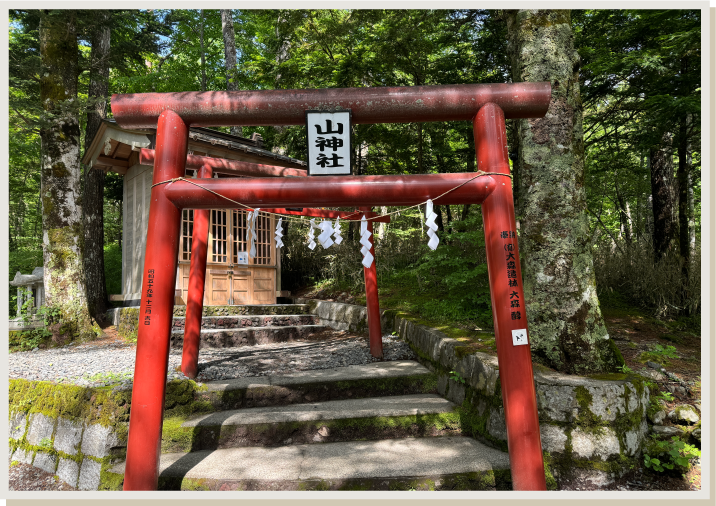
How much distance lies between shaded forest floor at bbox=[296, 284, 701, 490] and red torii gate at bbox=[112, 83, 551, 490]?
5.51 feet

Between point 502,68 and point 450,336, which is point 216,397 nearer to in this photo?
point 450,336

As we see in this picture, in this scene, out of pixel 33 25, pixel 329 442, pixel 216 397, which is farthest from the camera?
pixel 33 25

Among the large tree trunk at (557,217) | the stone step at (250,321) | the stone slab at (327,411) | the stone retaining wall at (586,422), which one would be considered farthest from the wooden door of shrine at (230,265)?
the stone retaining wall at (586,422)

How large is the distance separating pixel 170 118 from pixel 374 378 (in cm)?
342

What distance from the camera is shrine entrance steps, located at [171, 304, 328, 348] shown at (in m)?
7.25

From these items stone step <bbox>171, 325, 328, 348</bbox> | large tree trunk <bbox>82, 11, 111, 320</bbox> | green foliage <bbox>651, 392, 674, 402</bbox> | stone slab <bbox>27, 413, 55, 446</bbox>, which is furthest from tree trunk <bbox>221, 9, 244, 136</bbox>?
green foliage <bbox>651, 392, 674, 402</bbox>

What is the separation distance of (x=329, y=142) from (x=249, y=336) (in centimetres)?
537

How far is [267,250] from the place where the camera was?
10.5m

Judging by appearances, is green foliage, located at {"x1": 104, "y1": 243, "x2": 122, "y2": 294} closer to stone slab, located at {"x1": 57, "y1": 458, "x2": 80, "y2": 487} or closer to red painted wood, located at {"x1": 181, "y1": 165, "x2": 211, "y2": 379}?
red painted wood, located at {"x1": 181, "y1": 165, "x2": 211, "y2": 379}

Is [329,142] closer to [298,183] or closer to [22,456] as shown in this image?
[298,183]

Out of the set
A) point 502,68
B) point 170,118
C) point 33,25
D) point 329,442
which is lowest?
point 329,442

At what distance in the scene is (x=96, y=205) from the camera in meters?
9.81

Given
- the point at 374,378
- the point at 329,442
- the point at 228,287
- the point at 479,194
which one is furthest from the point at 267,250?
the point at 479,194

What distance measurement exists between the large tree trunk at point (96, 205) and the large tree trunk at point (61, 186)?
1.91 metres
